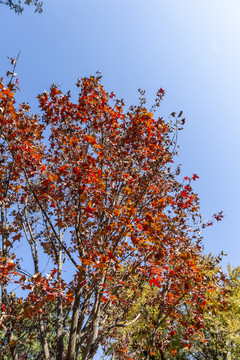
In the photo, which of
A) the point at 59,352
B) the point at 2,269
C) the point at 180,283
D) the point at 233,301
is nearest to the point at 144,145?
the point at 180,283

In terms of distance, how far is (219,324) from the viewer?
49.3ft

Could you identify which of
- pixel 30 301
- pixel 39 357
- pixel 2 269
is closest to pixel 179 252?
pixel 30 301

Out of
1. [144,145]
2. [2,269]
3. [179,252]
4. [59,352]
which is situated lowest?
[59,352]

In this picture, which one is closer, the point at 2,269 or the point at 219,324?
the point at 2,269

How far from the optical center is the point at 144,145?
6617mm

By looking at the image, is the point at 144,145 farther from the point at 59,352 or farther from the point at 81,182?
the point at 59,352

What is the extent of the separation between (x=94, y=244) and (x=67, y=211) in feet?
3.03

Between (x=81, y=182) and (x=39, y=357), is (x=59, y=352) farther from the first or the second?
(x=81, y=182)

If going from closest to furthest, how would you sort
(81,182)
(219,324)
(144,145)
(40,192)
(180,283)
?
(81,182) < (40,192) < (180,283) < (144,145) < (219,324)

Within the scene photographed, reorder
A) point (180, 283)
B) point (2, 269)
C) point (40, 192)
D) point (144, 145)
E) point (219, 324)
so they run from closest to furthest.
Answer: point (2, 269), point (40, 192), point (180, 283), point (144, 145), point (219, 324)

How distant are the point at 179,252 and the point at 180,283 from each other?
1.08 meters

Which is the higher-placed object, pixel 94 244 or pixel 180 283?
pixel 94 244

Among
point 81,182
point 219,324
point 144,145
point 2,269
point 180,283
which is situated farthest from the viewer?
point 219,324

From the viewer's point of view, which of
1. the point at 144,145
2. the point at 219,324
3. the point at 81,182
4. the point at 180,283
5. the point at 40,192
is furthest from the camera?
the point at 219,324
